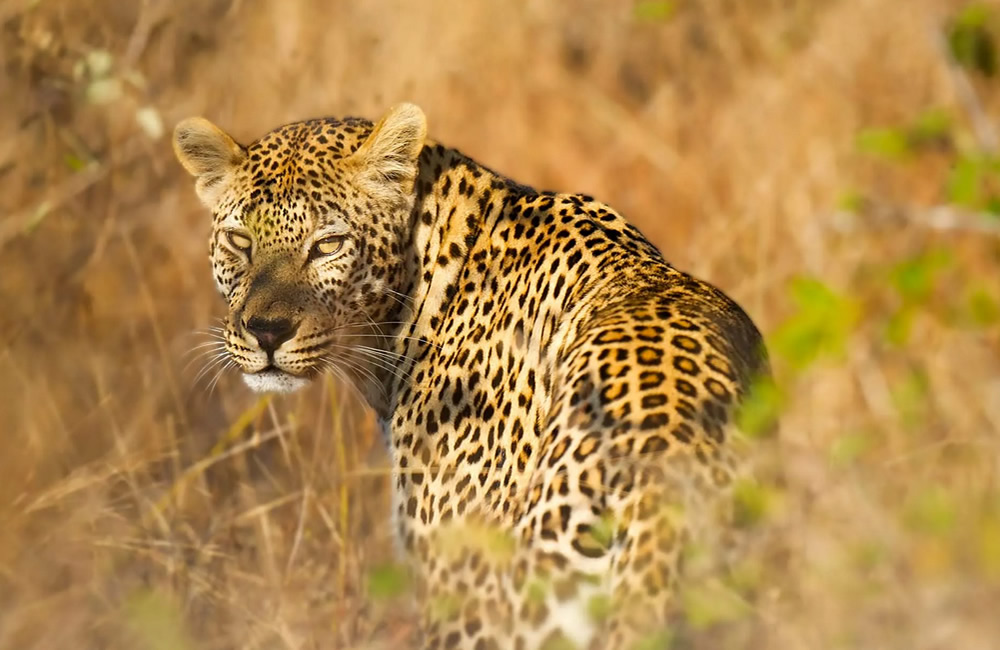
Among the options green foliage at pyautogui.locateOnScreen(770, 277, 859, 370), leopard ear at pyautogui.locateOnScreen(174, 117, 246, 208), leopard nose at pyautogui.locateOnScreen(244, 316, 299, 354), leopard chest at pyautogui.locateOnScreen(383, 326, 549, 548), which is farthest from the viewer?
leopard ear at pyautogui.locateOnScreen(174, 117, 246, 208)

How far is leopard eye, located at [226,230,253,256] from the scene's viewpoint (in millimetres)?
6238

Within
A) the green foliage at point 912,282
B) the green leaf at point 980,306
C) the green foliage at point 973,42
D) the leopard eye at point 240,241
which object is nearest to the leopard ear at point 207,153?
the leopard eye at point 240,241

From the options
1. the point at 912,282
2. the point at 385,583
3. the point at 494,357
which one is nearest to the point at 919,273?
the point at 912,282

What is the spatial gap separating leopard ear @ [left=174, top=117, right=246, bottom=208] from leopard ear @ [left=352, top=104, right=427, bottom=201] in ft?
1.97

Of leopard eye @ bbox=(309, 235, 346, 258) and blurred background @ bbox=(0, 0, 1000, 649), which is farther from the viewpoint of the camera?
leopard eye @ bbox=(309, 235, 346, 258)

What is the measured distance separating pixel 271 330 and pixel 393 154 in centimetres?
88

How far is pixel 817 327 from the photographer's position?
3584 millimetres

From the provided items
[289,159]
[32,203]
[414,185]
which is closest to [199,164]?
[289,159]

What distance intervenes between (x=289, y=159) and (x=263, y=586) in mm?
1683

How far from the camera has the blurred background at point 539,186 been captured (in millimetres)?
4051

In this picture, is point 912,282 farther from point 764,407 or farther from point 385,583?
point 385,583

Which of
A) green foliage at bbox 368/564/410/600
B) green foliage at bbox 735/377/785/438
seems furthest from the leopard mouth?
green foliage at bbox 735/377/785/438

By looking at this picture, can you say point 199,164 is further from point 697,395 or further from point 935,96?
point 935,96

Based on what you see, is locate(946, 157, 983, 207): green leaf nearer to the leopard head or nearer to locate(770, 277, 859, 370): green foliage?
locate(770, 277, 859, 370): green foliage
